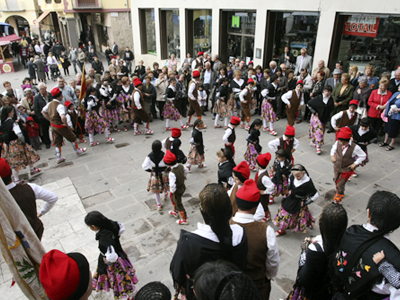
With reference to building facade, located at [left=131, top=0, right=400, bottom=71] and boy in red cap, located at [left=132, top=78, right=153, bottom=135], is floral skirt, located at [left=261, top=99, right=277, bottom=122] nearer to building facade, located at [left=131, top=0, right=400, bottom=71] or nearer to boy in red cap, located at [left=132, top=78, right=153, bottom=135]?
building facade, located at [left=131, top=0, right=400, bottom=71]

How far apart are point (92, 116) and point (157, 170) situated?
12.6 feet

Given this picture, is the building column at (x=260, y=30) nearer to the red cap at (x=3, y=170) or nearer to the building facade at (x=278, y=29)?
the building facade at (x=278, y=29)

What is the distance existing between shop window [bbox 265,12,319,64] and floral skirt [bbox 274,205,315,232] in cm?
777

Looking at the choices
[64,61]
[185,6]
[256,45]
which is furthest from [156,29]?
[256,45]

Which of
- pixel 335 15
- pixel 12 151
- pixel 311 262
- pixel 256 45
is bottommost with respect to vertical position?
pixel 12 151

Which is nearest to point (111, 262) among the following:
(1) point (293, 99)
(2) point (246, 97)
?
(2) point (246, 97)

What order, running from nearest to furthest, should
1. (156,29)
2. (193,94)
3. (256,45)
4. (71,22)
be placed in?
(193,94), (256,45), (156,29), (71,22)

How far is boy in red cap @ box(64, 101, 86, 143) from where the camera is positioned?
7.54 m

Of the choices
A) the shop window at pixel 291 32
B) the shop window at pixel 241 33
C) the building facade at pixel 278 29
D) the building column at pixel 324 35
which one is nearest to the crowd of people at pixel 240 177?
the building column at pixel 324 35

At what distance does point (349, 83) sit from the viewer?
8.10 metres

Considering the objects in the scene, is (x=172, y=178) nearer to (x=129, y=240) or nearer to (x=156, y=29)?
(x=129, y=240)

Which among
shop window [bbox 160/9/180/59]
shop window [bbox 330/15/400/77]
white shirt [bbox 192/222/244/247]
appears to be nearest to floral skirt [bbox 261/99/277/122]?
shop window [bbox 330/15/400/77]

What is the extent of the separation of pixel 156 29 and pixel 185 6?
2.98 m

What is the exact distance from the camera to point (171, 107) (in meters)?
9.17
